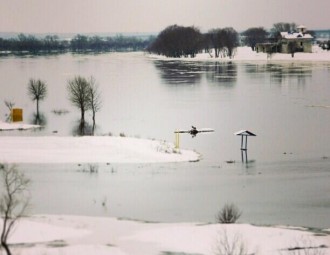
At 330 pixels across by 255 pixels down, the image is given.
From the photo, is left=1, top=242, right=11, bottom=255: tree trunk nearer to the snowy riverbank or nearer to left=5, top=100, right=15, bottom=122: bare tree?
left=5, top=100, right=15, bottom=122: bare tree

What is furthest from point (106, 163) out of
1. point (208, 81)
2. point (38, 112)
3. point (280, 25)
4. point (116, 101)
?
point (280, 25)

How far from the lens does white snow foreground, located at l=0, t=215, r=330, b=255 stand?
8078 millimetres

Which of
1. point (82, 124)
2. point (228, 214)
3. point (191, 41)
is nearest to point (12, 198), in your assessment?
point (228, 214)

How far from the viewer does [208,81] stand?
109 feet

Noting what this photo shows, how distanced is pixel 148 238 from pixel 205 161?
5.84m

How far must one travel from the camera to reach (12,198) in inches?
417

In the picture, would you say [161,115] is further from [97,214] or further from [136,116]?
[97,214]

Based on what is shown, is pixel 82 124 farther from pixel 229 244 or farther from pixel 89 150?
pixel 229 244

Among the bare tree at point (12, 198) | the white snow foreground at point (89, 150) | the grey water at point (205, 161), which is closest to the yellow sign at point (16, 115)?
the grey water at point (205, 161)

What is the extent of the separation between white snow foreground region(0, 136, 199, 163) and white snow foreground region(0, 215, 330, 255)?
522 cm

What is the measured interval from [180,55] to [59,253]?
194 feet

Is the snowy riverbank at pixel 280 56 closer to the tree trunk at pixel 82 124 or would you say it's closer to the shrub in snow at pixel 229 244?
the tree trunk at pixel 82 124

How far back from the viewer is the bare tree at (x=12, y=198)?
27.8ft

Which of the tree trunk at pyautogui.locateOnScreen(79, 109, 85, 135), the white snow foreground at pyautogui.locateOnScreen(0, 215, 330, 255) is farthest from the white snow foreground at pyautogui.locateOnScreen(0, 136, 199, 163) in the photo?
the white snow foreground at pyautogui.locateOnScreen(0, 215, 330, 255)
